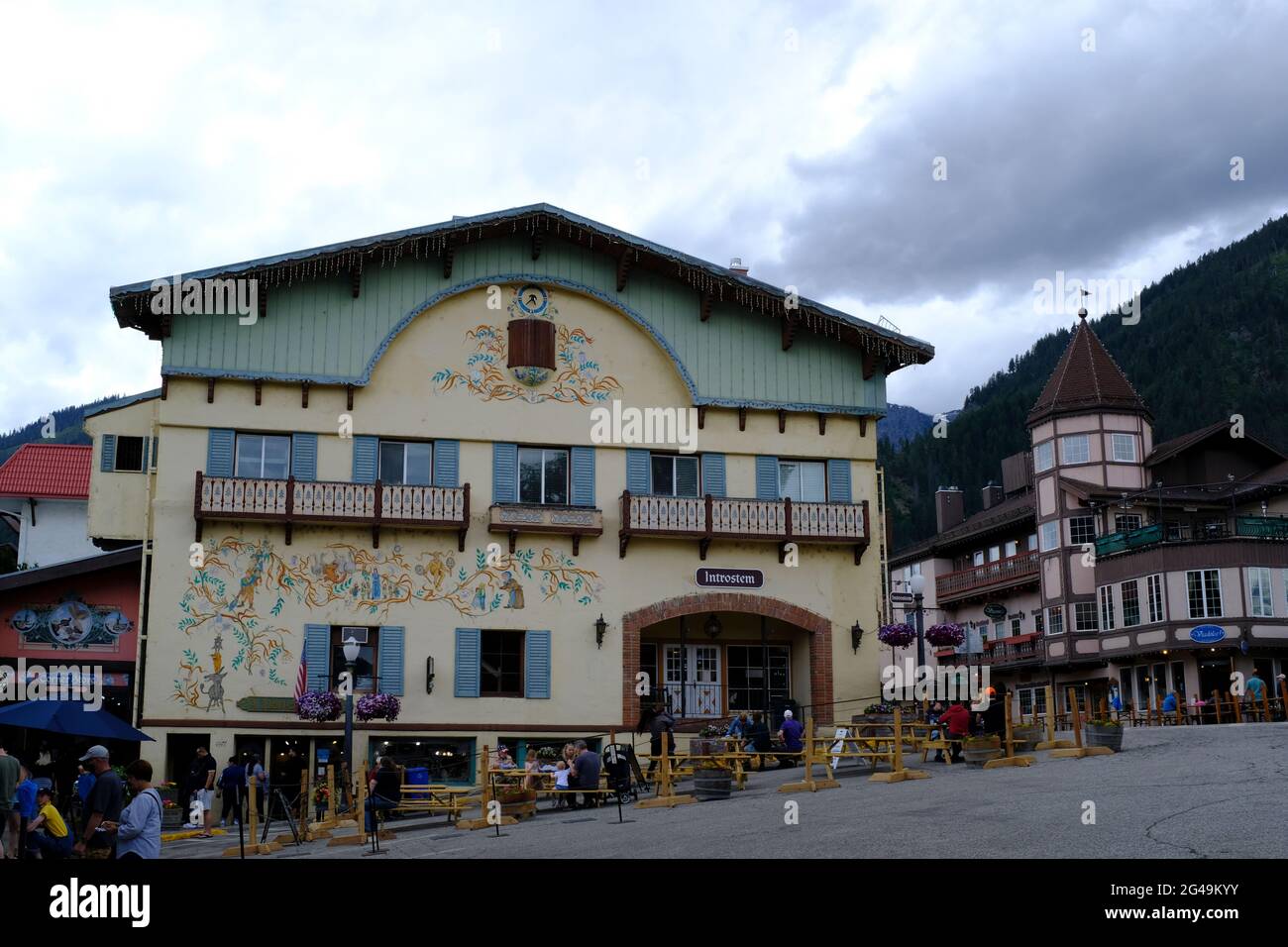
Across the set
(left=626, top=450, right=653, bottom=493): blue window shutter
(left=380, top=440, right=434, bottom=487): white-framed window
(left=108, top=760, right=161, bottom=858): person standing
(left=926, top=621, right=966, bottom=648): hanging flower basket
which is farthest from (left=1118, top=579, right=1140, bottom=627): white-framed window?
(left=108, top=760, right=161, bottom=858): person standing

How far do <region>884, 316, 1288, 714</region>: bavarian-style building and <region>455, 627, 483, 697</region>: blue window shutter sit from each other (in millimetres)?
26904

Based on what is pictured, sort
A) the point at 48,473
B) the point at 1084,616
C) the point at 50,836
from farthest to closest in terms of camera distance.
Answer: the point at 1084,616 < the point at 48,473 < the point at 50,836

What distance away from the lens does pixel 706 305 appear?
110 ft

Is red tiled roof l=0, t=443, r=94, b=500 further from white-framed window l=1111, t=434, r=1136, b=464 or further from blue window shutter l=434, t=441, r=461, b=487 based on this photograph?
white-framed window l=1111, t=434, r=1136, b=464

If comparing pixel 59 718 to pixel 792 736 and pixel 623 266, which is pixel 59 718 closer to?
pixel 792 736

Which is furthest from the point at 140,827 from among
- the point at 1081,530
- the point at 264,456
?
the point at 1081,530

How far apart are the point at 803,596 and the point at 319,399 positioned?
11.9 meters

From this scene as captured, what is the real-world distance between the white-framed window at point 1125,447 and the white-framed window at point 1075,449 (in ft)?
3.45

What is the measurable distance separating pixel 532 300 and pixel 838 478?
838 centimetres

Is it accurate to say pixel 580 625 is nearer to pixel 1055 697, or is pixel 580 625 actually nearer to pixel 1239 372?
pixel 1055 697

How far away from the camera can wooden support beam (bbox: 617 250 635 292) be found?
3309 cm

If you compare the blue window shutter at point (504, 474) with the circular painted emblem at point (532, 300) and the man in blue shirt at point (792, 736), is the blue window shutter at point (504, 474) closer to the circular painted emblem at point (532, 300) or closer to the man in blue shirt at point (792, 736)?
the circular painted emblem at point (532, 300)
